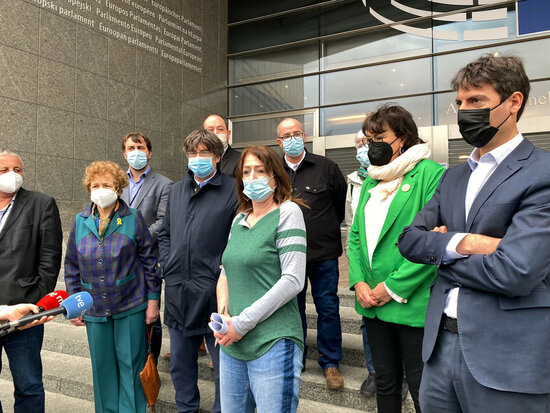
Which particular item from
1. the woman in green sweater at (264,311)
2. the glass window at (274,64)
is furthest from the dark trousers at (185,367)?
the glass window at (274,64)

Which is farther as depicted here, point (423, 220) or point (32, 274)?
point (32, 274)

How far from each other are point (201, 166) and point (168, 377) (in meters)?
2.02

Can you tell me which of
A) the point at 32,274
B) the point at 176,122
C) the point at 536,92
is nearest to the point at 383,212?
the point at 32,274

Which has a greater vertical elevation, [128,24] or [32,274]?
[128,24]

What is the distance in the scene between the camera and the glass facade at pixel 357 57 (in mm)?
9008

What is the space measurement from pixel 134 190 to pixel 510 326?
319 cm

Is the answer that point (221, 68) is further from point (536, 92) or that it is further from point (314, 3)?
point (536, 92)

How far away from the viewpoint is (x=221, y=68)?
11539 millimetres

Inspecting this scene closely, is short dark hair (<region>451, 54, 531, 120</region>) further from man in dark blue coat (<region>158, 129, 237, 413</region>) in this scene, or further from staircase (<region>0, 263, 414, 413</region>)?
staircase (<region>0, 263, 414, 413</region>)

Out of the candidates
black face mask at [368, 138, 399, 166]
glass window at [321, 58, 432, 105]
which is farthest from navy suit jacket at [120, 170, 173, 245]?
Result: glass window at [321, 58, 432, 105]

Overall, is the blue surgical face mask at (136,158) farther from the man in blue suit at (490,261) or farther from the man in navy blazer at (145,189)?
the man in blue suit at (490,261)

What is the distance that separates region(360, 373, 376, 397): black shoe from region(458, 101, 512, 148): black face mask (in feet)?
6.39

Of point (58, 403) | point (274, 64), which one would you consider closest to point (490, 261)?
point (58, 403)

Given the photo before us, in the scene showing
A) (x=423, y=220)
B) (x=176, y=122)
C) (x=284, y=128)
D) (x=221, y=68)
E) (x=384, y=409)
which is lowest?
(x=384, y=409)
